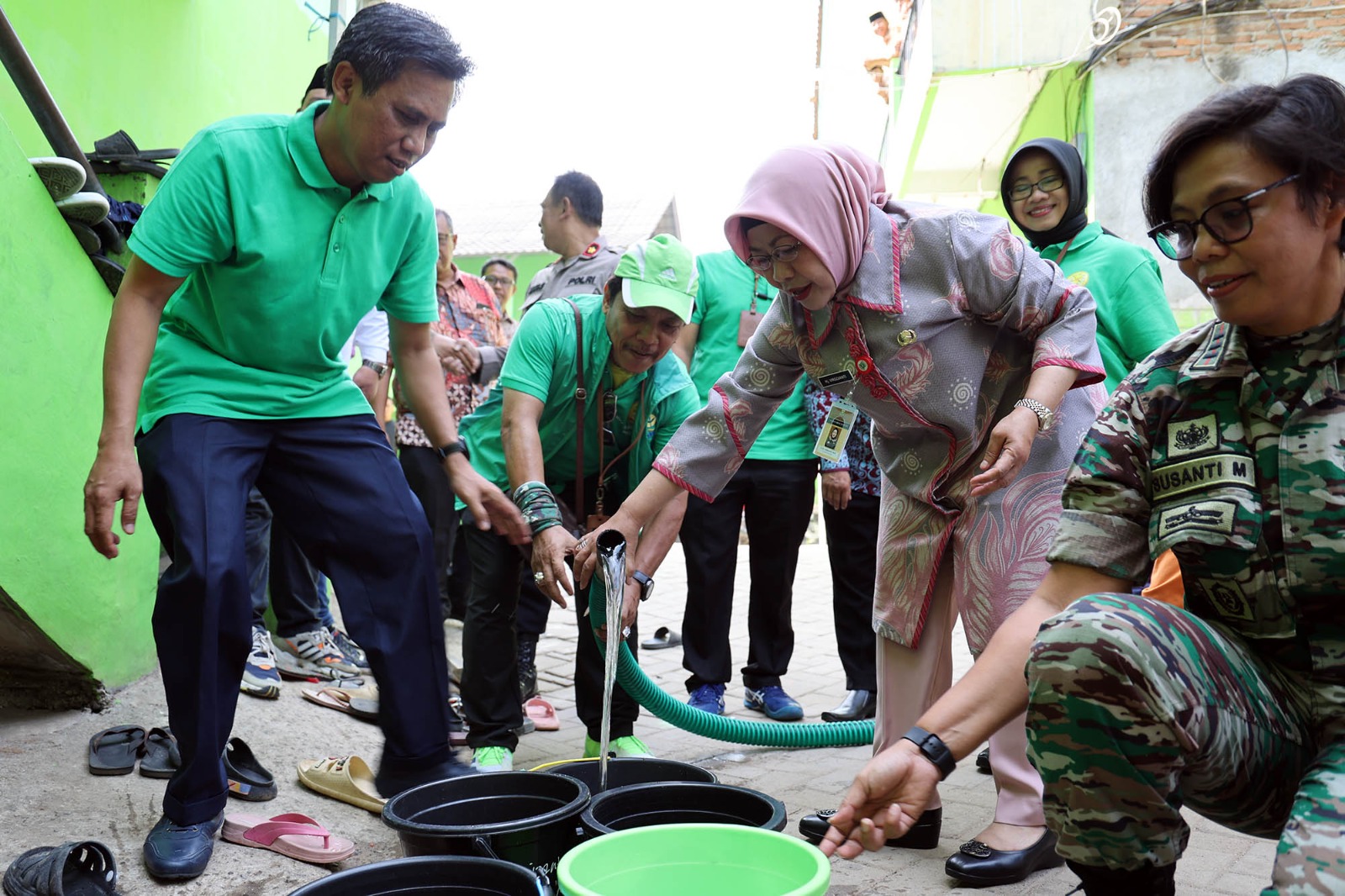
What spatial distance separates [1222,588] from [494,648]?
218 cm

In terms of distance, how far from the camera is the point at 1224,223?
1.50 metres

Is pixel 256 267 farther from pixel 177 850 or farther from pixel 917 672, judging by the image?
pixel 917 672

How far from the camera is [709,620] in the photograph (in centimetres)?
413

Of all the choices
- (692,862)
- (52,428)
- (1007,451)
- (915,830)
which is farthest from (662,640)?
(692,862)

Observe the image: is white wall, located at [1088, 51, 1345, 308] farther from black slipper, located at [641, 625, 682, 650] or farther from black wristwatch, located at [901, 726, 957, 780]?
black wristwatch, located at [901, 726, 957, 780]

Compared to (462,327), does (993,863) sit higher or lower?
lower

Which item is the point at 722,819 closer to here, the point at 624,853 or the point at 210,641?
the point at 624,853

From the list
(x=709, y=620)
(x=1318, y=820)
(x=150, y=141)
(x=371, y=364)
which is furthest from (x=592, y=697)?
(x=150, y=141)

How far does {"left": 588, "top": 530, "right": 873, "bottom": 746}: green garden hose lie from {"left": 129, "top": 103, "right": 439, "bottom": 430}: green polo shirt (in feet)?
2.87

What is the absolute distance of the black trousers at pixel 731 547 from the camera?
414 cm

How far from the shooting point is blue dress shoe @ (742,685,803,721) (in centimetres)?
415

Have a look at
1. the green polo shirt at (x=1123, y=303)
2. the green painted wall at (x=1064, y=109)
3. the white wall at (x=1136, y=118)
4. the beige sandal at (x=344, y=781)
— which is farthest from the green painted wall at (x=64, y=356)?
the white wall at (x=1136, y=118)

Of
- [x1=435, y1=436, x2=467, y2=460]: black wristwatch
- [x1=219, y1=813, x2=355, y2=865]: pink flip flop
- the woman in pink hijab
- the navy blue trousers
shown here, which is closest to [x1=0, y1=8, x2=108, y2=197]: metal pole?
the navy blue trousers

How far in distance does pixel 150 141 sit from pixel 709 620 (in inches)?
122
